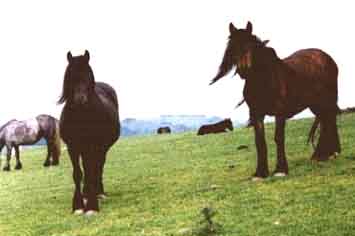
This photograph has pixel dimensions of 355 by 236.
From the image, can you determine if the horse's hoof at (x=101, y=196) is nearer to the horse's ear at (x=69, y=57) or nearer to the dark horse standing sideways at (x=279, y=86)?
the dark horse standing sideways at (x=279, y=86)

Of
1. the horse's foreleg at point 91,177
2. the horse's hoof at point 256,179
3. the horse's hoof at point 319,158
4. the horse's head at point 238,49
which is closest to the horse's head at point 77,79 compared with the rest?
the horse's foreleg at point 91,177

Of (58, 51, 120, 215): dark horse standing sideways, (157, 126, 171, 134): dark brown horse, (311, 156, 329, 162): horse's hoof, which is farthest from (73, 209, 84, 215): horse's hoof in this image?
(157, 126, 171, 134): dark brown horse

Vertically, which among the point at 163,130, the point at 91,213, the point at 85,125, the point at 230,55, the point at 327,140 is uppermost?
the point at 230,55

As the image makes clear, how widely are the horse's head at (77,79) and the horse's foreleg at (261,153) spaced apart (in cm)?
428

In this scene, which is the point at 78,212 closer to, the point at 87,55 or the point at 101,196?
the point at 101,196

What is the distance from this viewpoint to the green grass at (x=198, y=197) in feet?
32.7

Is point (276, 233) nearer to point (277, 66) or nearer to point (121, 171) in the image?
point (277, 66)

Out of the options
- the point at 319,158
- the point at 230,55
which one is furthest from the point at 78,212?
the point at 319,158

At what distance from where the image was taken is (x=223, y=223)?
10.1 meters

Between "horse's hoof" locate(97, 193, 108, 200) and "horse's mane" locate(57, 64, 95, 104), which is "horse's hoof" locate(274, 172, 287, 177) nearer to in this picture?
"horse's hoof" locate(97, 193, 108, 200)

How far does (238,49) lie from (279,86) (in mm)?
1523

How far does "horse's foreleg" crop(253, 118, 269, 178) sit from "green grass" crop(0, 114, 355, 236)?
463mm

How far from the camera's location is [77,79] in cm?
1238

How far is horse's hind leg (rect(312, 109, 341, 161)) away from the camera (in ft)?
54.9
